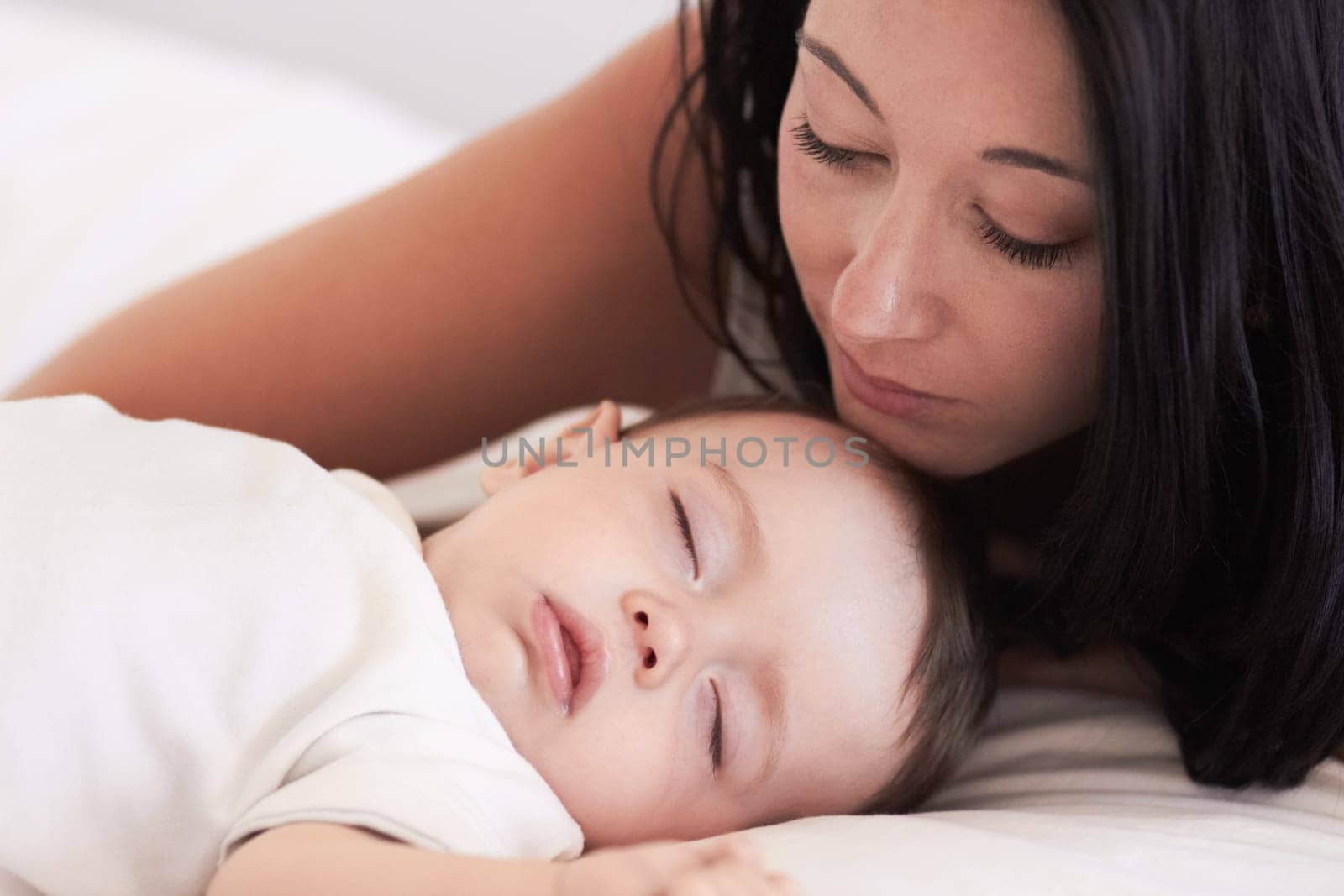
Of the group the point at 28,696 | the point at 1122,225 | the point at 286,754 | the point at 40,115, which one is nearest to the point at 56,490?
the point at 28,696

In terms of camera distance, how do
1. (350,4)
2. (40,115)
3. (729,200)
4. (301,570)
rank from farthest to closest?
(350,4) → (40,115) → (729,200) → (301,570)

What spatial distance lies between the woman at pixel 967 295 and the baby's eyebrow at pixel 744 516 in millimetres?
146

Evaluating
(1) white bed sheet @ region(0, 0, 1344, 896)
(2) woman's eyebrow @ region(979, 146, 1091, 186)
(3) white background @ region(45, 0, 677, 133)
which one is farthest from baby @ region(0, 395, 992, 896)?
(3) white background @ region(45, 0, 677, 133)

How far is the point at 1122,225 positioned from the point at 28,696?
0.85 meters

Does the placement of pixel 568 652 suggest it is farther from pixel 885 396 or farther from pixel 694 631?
pixel 885 396

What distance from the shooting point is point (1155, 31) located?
0.82 m

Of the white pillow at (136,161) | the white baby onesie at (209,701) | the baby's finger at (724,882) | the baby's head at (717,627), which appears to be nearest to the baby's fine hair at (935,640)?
the baby's head at (717,627)

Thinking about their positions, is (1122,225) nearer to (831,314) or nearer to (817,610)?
(831,314)

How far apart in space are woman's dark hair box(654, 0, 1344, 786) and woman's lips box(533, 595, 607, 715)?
1.36 ft

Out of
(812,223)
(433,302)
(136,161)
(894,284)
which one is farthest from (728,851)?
(136,161)

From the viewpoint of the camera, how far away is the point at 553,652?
3.38 ft

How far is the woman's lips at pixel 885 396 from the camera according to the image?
3.70ft

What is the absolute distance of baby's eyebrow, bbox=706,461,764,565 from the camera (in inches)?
44.0

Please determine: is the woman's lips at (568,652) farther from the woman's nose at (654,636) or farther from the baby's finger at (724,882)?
the baby's finger at (724,882)
